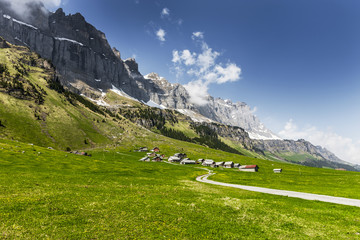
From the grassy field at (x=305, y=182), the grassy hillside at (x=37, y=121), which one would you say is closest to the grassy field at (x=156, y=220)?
the grassy field at (x=305, y=182)

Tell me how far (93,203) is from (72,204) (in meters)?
1.89

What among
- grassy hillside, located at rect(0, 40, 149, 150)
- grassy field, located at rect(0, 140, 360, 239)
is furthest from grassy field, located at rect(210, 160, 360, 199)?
grassy hillside, located at rect(0, 40, 149, 150)

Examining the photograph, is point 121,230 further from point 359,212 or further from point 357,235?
point 359,212

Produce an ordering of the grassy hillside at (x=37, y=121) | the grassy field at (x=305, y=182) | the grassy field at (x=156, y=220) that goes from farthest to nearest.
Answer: the grassy hillside at (x=37, y=121) < the grassy field at (x=305, y=182) < the grassy field at (x=156, y=220)

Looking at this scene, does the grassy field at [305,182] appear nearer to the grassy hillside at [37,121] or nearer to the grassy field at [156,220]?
the grassy field at [156,220]

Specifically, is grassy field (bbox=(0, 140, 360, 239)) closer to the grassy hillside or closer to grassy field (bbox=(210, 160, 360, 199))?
grassy field (bbox=(210, 160, 360, 199))

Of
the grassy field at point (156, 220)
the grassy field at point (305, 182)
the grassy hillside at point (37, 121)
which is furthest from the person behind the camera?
the grassy hillside at point (37, 121)

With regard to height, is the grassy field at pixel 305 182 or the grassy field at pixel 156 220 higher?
the grassy field at pixel 156 220

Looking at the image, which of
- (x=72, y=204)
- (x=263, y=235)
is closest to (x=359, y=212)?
(x=263, y=235)

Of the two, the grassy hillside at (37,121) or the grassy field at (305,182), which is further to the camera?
the grassy hillside at (37,121)

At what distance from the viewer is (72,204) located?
17078 mm

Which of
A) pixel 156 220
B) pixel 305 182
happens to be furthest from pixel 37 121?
pixel 305 182

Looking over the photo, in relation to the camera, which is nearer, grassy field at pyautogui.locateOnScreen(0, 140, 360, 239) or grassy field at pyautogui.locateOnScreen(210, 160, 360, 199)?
grassy field at pyautogui.locateOnScreen(0, 140, 360, 239)

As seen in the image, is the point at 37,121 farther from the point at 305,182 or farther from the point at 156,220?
the point at 305,182
